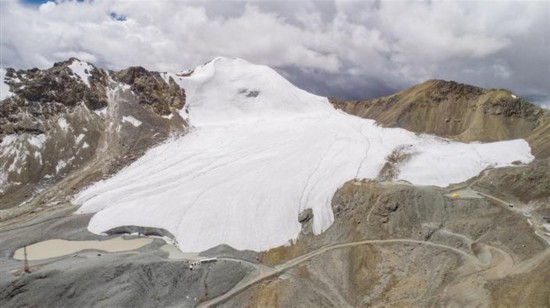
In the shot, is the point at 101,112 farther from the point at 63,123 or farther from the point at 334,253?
the point at 334,253

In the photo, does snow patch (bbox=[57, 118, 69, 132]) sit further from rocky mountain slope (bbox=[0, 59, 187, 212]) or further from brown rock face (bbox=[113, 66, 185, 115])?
brown rock face (bbox=[113, 66, 185, 115])

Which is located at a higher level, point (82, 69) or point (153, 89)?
point (82, 69)

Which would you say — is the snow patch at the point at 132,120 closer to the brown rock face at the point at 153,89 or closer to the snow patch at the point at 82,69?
the brown rock face at the point at 153,89

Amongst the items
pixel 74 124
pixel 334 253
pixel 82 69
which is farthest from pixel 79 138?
pixel 334 253

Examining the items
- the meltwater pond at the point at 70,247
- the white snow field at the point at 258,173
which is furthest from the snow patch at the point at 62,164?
the meltwater pond at the point at 70,247

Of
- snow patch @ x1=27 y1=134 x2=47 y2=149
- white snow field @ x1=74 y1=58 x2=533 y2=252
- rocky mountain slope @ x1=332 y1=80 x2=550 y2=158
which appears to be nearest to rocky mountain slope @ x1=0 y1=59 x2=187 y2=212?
snow patch @ x1=27 y1=134 x2=47 y2=149

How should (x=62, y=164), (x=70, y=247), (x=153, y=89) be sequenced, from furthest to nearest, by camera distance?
(x=153, y=89), (x=62, y=164), (x=70, y=247)
